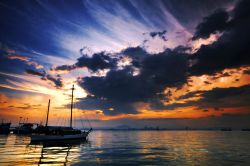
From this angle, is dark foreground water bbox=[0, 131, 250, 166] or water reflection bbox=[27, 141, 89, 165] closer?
water reflection bbox=[27, 141, 89, 165]

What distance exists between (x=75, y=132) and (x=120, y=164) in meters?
60.0

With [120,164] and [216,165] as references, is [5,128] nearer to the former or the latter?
[120,164]

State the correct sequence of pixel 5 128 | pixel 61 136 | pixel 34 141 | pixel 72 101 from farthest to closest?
pixel 5 128
pixel 72 101
pixel 61 136
pixel 34 141

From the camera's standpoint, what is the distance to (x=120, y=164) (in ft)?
108

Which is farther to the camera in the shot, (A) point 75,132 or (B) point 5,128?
(B) point 5,128

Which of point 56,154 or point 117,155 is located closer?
point 56,154

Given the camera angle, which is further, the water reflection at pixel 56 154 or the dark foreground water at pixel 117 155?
the dark foreground water at pixel 117 155

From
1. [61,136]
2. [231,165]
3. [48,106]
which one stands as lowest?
[231,165]

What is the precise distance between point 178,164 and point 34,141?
56721 mm

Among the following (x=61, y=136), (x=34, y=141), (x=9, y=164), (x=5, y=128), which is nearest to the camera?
(x=9, y=164)

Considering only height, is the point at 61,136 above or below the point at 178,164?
above

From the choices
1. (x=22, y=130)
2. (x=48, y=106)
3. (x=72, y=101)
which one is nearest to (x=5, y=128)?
(x=22, y=130)

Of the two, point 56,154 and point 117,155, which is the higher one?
point 56,154

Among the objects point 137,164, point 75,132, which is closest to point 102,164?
point 137,164
